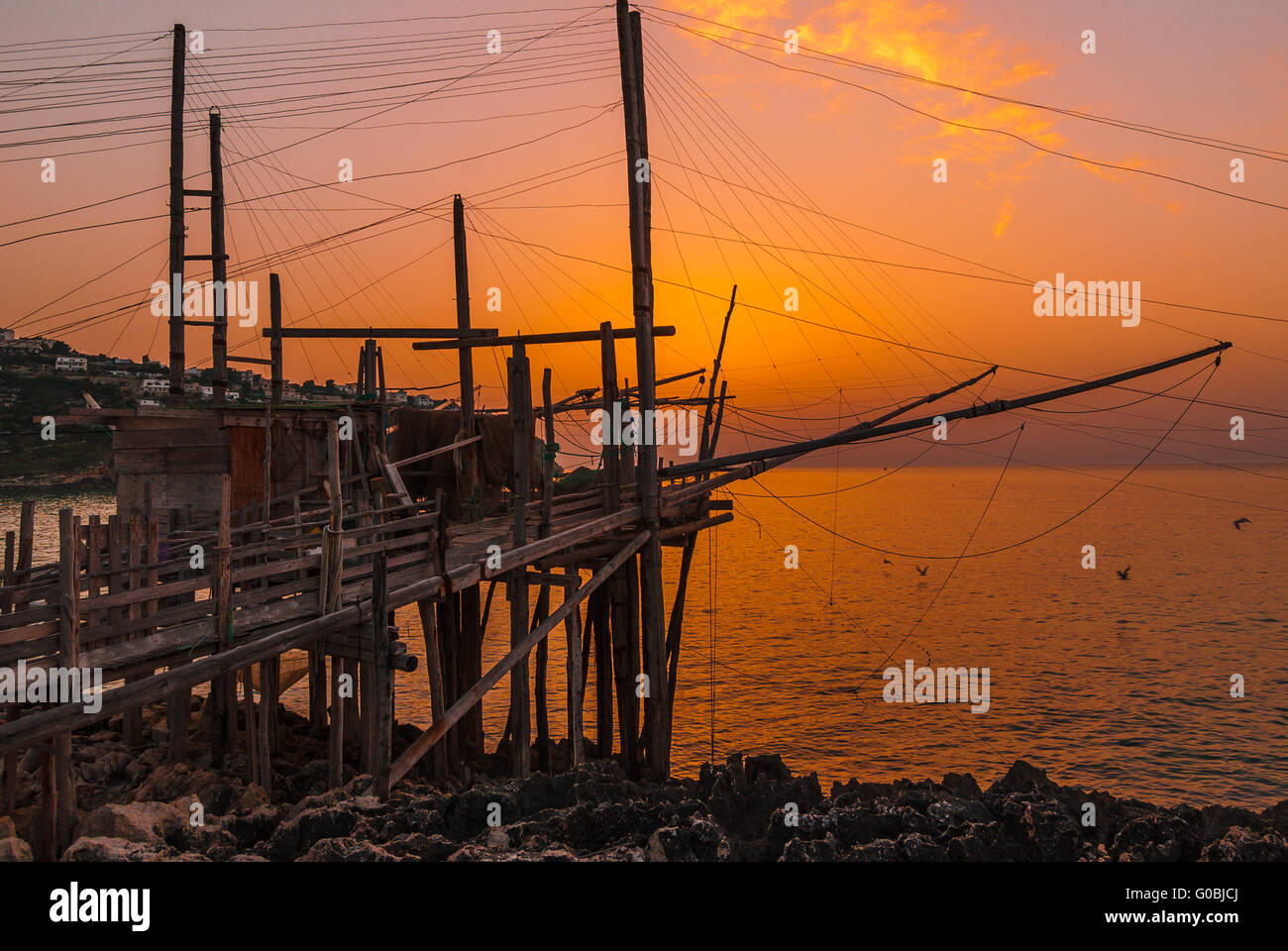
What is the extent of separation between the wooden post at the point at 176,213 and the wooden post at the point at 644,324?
35.7 feet

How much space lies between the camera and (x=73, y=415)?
635 inches

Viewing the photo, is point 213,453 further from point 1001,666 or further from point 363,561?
point 1001,666

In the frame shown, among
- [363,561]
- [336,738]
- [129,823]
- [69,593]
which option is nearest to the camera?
[69,593]

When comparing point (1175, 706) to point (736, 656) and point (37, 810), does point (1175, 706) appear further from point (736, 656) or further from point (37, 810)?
point (37, 810)

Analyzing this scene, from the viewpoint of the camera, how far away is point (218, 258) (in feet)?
69.3

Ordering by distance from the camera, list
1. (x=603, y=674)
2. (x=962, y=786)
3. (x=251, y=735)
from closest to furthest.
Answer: (x=251, y=735) → (x=962, y=786) → (x=603, y=674)

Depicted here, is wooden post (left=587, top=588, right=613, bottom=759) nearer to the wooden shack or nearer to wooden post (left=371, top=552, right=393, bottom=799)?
the wooden shack

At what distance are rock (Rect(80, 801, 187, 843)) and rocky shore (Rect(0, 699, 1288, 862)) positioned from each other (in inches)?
0.8

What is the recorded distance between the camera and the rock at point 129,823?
8680mm

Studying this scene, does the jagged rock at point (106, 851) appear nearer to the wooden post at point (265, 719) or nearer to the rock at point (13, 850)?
the rock at point (13, 850)

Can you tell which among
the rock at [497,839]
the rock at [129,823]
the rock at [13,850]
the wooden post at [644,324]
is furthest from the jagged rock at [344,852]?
the wooden post at [644,324]

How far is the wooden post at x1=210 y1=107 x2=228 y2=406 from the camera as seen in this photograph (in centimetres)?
2048

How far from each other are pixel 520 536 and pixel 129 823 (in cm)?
600

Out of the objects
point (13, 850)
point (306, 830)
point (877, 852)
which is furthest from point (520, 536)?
point (13, 850)
